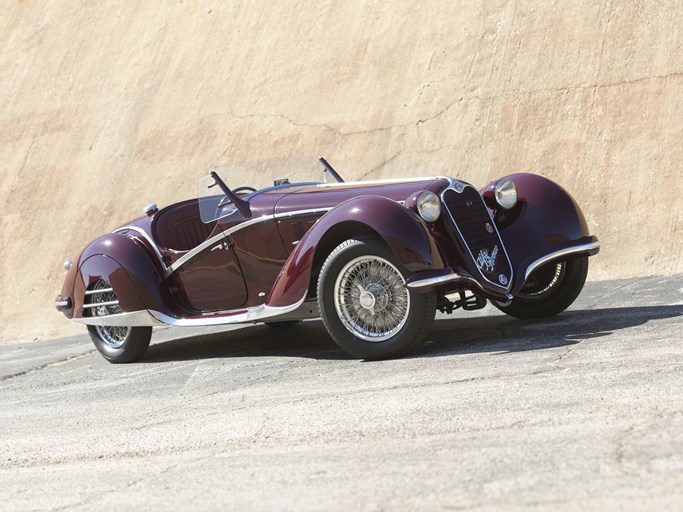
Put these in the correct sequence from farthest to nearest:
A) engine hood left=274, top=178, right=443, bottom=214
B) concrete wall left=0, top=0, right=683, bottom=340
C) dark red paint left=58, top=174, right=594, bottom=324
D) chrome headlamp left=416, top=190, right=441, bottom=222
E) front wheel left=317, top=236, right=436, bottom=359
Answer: concrete wall left=0, top=0, right=683, bottom=340
engine hood left=274, top=178, right=443, bottom=214
chrome headlamp left=416, top=190, right=441, bottom=222
dark red paint left=58, top=174, right=594, bottom=324
front wheel left=317, top=236, right=436, bottom=359

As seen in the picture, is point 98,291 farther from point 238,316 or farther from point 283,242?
point 283,242

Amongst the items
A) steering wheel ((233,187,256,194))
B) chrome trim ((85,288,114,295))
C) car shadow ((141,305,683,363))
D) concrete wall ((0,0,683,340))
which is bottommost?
car shadow ((141,305,683,363))

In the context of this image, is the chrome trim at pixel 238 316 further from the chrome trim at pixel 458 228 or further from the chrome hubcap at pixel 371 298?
the chrome trim at pixel 458 228

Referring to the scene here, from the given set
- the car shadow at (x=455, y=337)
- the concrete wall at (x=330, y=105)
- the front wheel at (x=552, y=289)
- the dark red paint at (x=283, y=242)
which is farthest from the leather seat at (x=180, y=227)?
the concrete wall at (x=330, y=105)

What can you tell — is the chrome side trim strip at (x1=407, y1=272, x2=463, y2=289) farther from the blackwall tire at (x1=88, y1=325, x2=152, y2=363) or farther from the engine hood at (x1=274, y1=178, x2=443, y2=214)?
the blackwall tire at (x1=88, y1=325, x2=152, y2=363)

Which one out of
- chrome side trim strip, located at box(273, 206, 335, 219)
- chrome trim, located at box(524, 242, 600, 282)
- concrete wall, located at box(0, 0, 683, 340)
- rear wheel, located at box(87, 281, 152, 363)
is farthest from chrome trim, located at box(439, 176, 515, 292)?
concrete wall, located at box(0, 0, 683, 340)

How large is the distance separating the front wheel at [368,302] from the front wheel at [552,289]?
1.39 m

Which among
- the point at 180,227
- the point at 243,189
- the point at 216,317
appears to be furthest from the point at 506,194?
the point at 180,227

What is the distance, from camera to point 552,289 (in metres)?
6.96

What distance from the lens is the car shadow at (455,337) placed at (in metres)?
5.88

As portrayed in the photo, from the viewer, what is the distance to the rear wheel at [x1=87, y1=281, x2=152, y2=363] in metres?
7.44

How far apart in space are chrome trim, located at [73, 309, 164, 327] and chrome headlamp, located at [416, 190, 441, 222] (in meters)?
2.34

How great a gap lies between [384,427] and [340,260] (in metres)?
1.93

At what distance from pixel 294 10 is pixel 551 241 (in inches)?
447
